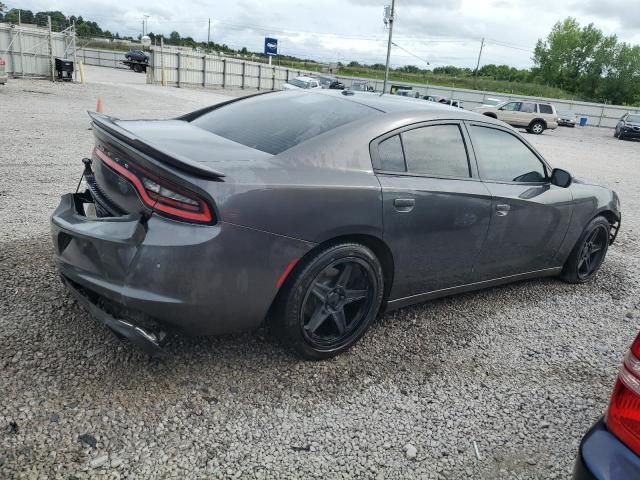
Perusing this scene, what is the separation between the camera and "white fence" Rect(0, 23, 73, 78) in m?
22.1

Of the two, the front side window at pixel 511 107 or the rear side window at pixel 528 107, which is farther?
the front side window at pixel 511 107

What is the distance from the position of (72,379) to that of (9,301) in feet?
3.34

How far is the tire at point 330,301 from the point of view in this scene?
2.79m

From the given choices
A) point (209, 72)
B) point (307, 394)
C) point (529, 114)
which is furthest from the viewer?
point (209, 72)

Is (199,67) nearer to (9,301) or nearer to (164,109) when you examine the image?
(164,109)

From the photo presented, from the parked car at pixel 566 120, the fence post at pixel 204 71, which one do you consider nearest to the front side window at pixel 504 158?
the fence post at pixel 204 71

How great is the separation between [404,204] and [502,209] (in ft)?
3.24

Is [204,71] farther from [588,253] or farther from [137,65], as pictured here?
[588,253]

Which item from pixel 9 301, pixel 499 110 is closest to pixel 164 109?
pixel 9 301

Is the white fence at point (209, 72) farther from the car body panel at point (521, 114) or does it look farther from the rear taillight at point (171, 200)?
the rear taillight at point (171, 200)

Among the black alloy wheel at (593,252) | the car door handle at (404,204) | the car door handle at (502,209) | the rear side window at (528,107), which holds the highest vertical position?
the car door handle at (404,204)

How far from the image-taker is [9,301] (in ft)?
10.7

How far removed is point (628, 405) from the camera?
5.70 feet

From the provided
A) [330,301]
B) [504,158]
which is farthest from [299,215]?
[504,158]
